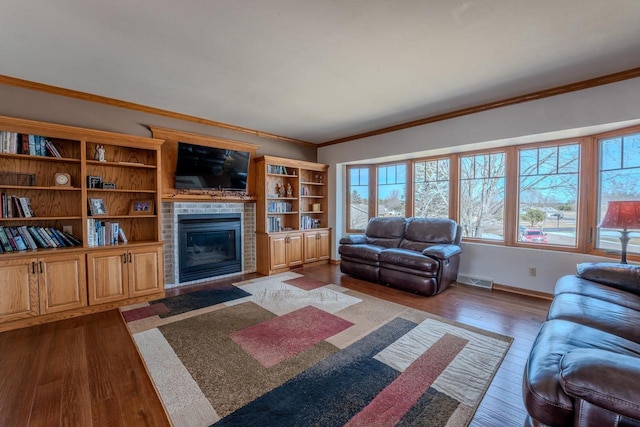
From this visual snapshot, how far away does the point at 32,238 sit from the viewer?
2996mm

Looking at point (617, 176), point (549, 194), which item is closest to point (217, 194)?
point (549, 194)

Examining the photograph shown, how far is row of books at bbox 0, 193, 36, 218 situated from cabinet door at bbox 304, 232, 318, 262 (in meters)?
3.80

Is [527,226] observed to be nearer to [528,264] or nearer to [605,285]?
[528,264]

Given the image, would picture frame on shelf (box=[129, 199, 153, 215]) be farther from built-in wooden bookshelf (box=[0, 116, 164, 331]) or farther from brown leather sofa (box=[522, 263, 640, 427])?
brown leather sofa (box=[522, 263, 640, 427])

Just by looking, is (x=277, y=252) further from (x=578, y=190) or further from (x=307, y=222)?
(x=578, y=190)

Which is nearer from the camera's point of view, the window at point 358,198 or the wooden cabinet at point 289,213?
the wooden cabinet at point 289,213

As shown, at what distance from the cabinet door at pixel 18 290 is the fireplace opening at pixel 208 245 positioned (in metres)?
1.60

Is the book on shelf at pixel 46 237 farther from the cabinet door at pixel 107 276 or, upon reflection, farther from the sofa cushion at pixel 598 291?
the sofa cushion at pixel 598 291

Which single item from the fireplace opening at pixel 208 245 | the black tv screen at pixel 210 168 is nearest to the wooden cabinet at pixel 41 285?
the fireplace opening at pixel 208 245

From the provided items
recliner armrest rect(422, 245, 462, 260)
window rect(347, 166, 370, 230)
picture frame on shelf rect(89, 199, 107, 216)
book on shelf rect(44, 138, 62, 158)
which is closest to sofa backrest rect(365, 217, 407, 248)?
window rect(347, 166, 370, 230)

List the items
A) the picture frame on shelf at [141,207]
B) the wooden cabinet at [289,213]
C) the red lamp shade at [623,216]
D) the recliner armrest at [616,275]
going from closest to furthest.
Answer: the recliner armrest at [616,275], the red lamp shade at [623,216], the picture frame on shelf at [141,207], the wooden cabinet at [289,213]

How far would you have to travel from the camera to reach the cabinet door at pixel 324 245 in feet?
18.8

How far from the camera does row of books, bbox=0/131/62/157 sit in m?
2.82

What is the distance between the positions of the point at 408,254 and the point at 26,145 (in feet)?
15.2
